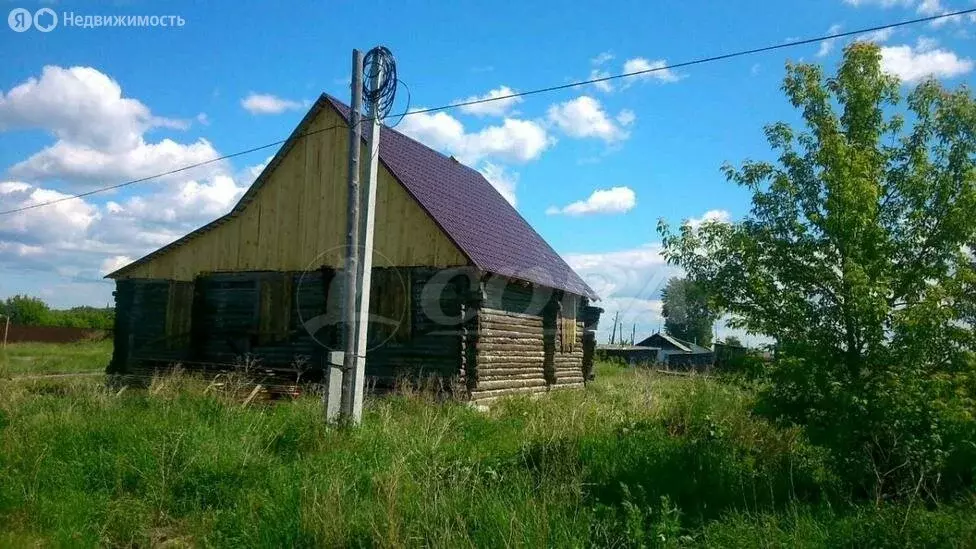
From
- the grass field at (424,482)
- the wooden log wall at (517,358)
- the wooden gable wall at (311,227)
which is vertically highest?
the wooden gable wall at (311,227)

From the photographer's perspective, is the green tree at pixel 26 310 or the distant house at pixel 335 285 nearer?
the distant house at pixel 335 285

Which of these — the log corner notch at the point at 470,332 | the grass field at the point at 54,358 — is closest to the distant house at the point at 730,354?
the log corner notch at the point at 470,332

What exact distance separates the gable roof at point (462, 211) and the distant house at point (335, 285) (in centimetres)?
5

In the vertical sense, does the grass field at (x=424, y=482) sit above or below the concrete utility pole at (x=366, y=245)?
below

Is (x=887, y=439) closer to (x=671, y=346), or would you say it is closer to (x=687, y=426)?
(x=687, y=426)

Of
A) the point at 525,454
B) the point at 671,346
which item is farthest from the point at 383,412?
the point at 671,346

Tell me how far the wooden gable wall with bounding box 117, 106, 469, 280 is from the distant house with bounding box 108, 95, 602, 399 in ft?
0.08

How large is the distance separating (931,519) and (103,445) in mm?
7644

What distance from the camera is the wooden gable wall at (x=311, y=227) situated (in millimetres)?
14004

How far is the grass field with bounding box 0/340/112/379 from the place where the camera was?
21.8m

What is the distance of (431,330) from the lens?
1393 centimetres

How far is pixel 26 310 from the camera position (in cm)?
6412

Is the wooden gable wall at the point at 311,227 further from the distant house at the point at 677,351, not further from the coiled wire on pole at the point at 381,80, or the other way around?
the distant house at the point at 677,351

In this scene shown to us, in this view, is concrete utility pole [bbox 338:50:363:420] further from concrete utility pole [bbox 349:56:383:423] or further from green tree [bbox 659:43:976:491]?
green tree [bbox 659:43:976:491]
